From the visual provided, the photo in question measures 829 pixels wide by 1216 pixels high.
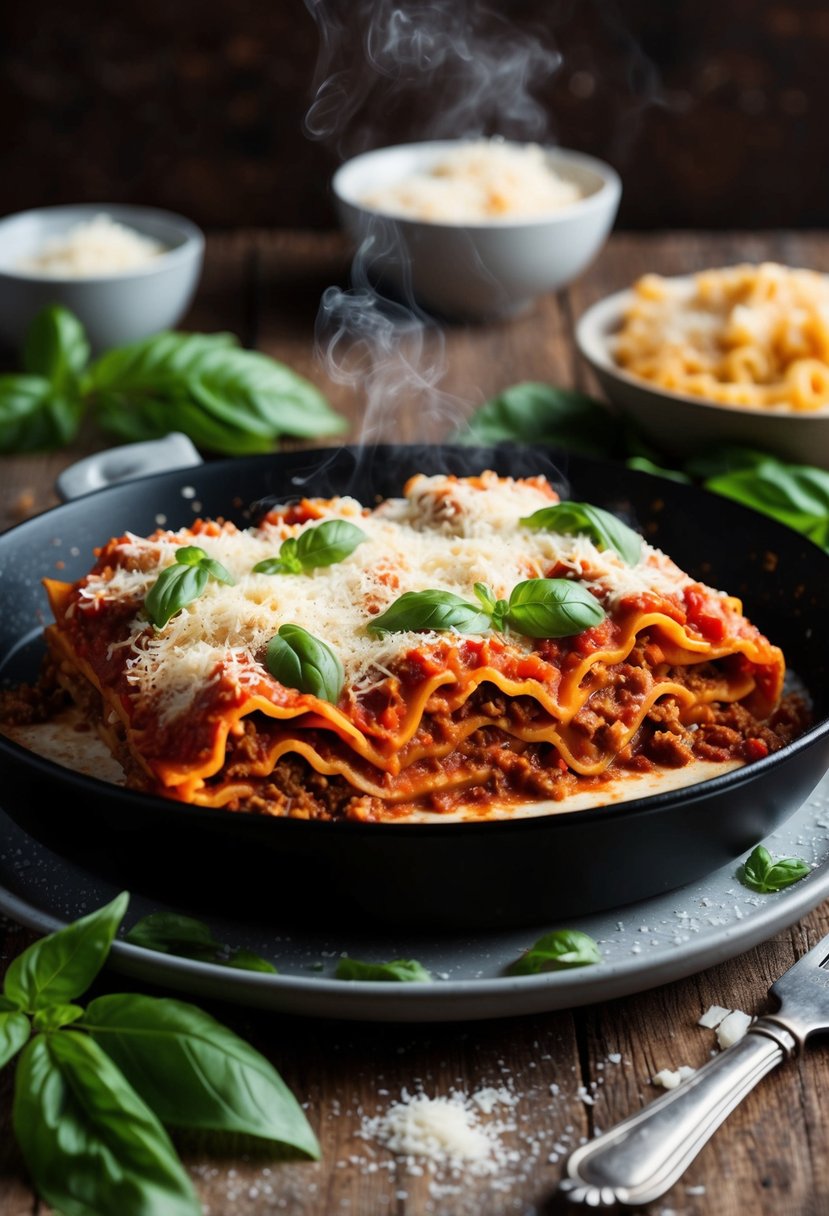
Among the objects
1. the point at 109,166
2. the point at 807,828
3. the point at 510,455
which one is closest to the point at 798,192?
the point at 109,166

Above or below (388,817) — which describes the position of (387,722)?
above

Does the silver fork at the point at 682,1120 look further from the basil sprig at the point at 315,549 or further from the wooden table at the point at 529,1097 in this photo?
the basil sprig at the point at 315,549

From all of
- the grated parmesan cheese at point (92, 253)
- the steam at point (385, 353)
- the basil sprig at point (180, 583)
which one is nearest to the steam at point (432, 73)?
the steam at point (385, 353)

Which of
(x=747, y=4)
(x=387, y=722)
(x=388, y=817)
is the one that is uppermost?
(x=747, y=4)

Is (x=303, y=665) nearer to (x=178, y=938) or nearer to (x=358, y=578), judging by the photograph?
(x=358, y=578)

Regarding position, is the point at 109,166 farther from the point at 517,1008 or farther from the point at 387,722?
the point at 517,1008

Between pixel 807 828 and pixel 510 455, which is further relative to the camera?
pixel 510 455

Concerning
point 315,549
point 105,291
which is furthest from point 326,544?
point 105,291
